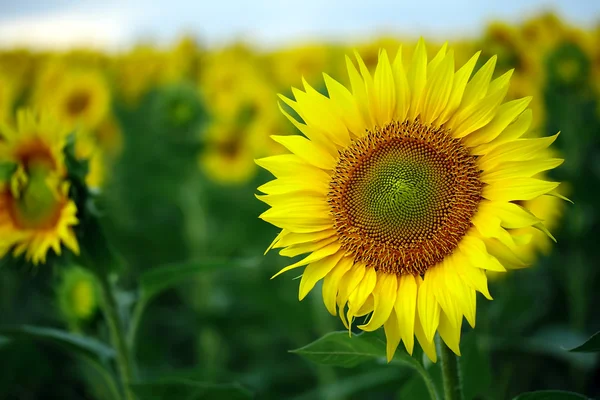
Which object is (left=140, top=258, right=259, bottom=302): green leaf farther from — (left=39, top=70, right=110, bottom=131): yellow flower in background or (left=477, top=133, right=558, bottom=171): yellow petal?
(left=39, top=70, right=110, bottom=131): yellow flower in background

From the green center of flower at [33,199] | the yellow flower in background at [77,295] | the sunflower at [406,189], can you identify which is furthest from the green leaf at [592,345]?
the yellow flower in background at [77,295]

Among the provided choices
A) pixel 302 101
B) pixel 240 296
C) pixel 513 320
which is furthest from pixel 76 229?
pixel 240 296

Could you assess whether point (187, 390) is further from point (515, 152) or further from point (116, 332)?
point (515, 152)

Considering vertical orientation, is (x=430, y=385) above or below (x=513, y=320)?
above

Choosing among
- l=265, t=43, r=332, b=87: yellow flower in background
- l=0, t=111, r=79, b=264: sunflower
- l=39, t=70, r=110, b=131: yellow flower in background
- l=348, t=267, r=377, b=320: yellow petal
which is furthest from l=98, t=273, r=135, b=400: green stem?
→ l=265, t=43, r=332, b=87: yellow flower in background

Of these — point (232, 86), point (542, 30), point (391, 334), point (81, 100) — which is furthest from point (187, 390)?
point (232, 86)

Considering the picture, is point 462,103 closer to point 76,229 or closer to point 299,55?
Result: point 76,229

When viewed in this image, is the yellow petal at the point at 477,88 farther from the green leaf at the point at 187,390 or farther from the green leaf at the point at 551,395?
the green leaf at the point at 187,390
